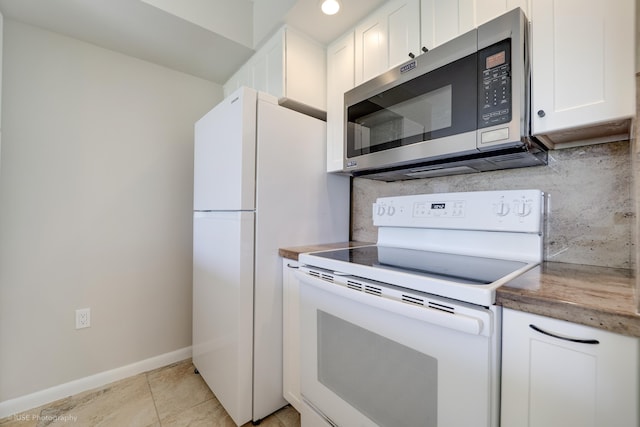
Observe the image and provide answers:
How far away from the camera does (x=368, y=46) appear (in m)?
1.46

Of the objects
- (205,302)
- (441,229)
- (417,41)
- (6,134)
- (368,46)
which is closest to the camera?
(417,41)

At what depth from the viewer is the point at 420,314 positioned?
80 centimetres

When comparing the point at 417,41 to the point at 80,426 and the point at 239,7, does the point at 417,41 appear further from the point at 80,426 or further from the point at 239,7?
the point at 80,426

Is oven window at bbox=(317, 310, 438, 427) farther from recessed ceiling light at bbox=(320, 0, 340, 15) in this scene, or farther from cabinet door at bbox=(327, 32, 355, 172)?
recessed ceiling light at bbox=(320, 0, 340, 15)

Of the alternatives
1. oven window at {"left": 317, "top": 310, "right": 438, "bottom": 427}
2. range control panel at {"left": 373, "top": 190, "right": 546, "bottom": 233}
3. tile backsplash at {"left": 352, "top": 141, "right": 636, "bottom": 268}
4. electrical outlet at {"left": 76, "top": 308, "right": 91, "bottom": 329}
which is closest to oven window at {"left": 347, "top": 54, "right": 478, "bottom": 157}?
range control panel at {"left": 373, "top": 190, "right": 546, "bottom": 233}

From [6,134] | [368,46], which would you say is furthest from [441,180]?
[6,134]

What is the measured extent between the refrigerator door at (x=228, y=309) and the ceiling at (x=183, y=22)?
3.62ft

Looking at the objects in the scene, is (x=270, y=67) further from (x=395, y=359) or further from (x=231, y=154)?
(x=395, y=359)

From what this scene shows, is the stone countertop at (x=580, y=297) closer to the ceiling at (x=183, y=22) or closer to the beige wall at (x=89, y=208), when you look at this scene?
the ceiling at (x=183, y=22)

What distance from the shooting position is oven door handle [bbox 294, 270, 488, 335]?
2.29ft

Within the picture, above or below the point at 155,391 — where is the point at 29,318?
above

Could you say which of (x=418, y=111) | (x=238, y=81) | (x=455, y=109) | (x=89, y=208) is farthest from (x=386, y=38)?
(x=89, y=208)

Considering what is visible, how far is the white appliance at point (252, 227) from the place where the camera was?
1.41m

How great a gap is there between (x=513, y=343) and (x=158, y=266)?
215 cm
